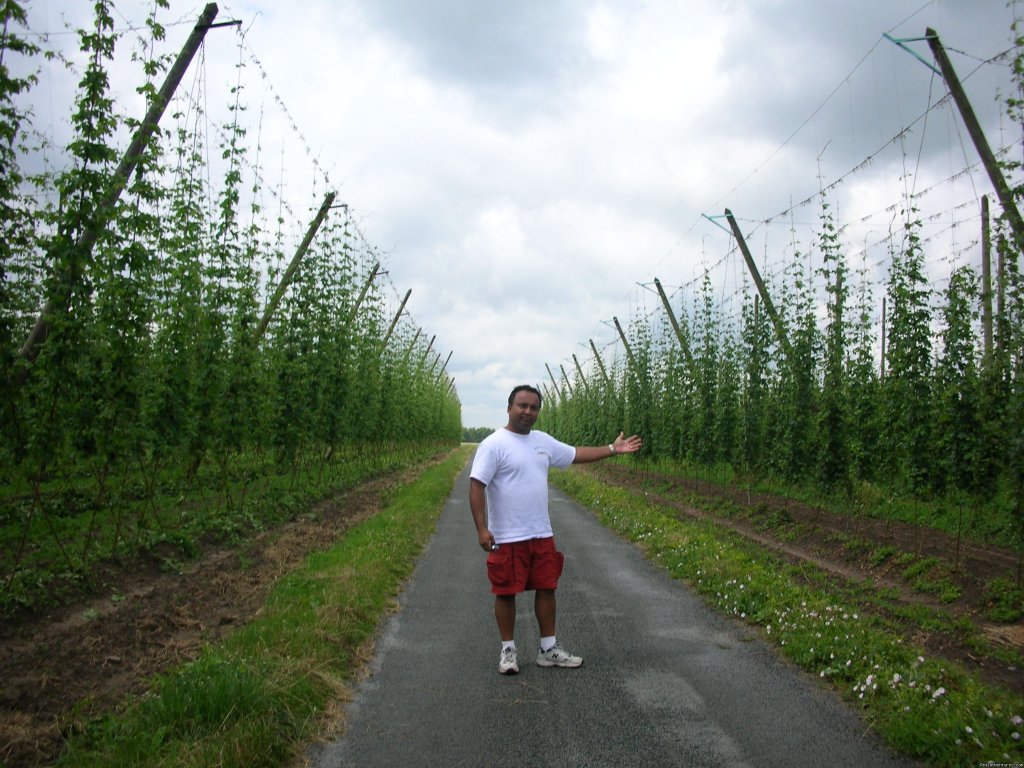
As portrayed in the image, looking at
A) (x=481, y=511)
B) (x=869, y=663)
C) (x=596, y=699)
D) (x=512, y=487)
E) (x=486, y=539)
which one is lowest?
(x=596, y=699)

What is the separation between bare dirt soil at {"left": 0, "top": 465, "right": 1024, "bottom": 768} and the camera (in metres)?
4.80

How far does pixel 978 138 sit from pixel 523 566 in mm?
7497

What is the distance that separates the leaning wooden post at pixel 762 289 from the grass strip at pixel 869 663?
5053mm

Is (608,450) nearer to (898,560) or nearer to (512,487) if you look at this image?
(512,487)

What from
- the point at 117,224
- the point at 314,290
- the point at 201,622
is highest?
the point at 314,290

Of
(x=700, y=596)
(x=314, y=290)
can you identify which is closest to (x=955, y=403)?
(x=700, y=596)

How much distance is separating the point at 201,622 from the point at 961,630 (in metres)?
7.03

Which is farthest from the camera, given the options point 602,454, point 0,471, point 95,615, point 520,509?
point 0,471

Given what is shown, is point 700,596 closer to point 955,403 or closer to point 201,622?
point 955,403

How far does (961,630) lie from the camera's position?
22.9 ft

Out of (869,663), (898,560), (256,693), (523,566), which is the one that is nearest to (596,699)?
(523,566)

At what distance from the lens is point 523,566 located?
5.75 m

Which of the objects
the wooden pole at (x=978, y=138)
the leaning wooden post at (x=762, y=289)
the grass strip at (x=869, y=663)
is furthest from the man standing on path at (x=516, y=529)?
the leaning wooden post at (x=762, y=289)

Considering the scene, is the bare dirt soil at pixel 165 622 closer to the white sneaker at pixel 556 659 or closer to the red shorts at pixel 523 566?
the red shorts at pixel 523 566
